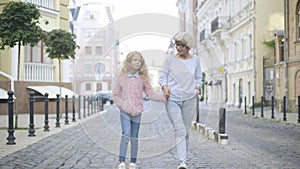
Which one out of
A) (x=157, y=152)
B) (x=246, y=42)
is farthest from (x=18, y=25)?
(x=246, y=42)

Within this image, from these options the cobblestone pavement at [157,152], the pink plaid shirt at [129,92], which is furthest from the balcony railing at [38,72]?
the pink plaid shirt at [129,92]

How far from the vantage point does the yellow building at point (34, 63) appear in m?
24.3

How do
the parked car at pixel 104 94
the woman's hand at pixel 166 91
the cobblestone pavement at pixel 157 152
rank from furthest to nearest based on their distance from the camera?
the parked car at pixel 104 94 < the cobblestone pavement at pixel 157 152 < the woman's hand at pixel 166 91

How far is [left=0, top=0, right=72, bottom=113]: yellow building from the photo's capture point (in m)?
24.3

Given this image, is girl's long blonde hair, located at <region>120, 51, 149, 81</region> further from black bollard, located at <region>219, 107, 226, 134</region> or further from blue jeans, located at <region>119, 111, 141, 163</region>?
black bollard, located at <region>219, 107, 226, 134</region>

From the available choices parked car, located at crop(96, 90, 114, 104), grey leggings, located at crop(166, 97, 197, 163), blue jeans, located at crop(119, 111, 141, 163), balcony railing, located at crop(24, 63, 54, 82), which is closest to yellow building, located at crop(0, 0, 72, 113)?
balcony railing, located at crop(24, 63, 54, 82)

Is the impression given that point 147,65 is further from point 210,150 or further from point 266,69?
point 266,69

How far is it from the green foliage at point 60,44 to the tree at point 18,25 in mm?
5277

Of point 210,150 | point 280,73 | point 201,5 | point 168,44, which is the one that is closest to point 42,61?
point 280,73

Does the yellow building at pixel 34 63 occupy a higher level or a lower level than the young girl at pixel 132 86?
higher

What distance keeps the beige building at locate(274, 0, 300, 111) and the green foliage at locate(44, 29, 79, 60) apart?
35.2 ft

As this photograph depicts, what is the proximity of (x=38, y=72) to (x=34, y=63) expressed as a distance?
20.8 inches

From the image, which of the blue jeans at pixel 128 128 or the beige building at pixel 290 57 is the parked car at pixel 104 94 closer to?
the blue jeans at pixel 128 128

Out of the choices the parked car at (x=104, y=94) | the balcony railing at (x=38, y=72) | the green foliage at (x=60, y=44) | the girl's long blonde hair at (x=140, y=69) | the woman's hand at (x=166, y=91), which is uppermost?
the green foliage at (x=60, y=44)
